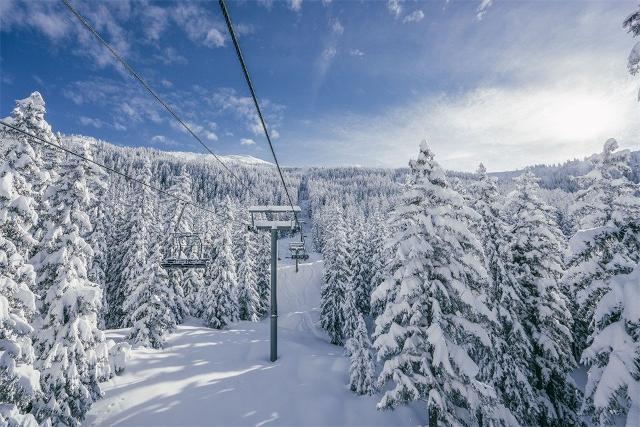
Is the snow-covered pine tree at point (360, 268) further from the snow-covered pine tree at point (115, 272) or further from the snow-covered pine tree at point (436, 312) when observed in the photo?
the snow-covered pine tree at point (436, 312)

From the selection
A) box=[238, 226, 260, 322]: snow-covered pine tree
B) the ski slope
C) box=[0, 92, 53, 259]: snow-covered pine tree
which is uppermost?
box=[0, 92, 53, 259]: snow-covered pine tree

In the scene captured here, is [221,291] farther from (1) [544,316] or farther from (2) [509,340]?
(1) [544,316]

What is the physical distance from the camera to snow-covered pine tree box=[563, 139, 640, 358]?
34.9 feet

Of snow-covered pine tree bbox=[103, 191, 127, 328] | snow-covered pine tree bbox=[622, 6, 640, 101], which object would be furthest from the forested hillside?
snow-covered pine tree bbox=[103, 191, 127, 328]

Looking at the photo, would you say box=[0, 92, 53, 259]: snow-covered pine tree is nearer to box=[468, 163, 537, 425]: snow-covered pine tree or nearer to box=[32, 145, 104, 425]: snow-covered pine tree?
box=[32, 145, 104, 425]: snow-covered pine tree

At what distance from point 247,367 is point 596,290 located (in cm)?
1899

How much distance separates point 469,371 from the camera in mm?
11688

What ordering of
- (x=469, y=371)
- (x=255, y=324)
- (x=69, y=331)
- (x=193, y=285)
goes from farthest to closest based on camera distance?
(x=193, y=285), (x=255, y=324), (x=69, y=331), (x=469, y=371)

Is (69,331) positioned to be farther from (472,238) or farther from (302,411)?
(472,238)

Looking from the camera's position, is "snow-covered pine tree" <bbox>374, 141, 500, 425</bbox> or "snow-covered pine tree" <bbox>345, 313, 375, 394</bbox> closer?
"snow-covered pine tree" <bbox>374, 141, 500, 425</bbox>

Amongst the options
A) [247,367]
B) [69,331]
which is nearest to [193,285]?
[247,367]

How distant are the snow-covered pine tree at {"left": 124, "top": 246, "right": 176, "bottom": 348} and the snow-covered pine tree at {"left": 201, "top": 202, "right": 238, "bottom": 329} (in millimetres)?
9201

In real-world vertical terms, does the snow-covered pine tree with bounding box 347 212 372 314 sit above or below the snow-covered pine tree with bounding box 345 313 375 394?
above

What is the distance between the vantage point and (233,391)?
1805 cm
